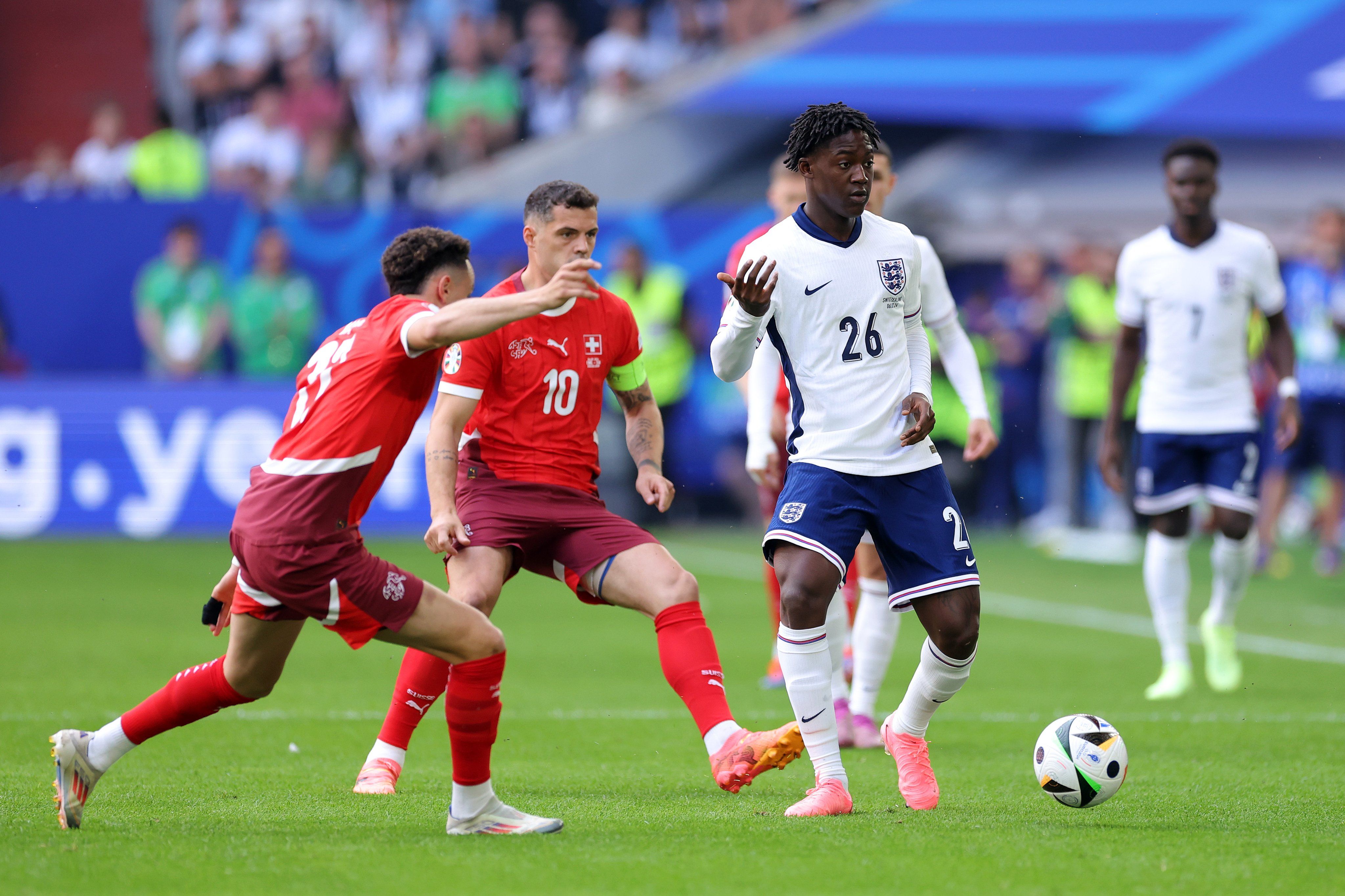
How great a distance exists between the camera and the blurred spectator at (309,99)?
1838cm

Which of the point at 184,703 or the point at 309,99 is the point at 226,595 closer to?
the point at 184,703

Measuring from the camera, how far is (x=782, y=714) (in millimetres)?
7355

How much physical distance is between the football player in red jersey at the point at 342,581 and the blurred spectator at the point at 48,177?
11.9 metres

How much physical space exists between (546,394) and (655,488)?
0.49 m

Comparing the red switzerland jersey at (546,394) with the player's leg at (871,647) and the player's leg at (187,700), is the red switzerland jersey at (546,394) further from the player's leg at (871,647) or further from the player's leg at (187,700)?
the player's leg at (871,647)

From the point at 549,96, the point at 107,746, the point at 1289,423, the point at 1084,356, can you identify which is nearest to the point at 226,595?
the point at 107,746

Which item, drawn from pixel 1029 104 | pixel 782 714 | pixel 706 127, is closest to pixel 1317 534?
pixel 1029 104

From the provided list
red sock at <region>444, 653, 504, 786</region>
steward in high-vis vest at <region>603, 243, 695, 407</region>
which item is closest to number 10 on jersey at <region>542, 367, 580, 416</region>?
red sock at <region>444, 653, 504, 786</region>

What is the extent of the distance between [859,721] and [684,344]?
930 centimetres

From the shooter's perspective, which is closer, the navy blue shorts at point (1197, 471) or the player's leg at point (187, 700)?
the player's leg at point (187, 700)

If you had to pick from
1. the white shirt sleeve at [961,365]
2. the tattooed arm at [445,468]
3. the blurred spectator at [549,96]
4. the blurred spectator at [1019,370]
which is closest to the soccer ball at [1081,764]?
the white shirt sleeve at [961,365]

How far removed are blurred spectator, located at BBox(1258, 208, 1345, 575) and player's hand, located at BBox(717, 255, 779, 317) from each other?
28.7ft

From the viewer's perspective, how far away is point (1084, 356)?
15.2 meters

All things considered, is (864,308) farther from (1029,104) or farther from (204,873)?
(1029,104)
